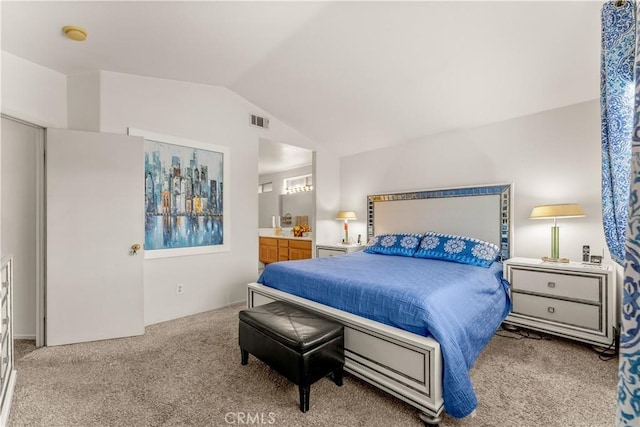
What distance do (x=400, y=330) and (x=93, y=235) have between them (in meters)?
2.83

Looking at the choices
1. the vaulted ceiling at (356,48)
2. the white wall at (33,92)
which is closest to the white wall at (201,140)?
the vaulted ceiling at (356,48)

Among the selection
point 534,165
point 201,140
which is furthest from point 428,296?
point 201,140

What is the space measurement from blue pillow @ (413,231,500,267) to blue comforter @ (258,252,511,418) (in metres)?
0.12

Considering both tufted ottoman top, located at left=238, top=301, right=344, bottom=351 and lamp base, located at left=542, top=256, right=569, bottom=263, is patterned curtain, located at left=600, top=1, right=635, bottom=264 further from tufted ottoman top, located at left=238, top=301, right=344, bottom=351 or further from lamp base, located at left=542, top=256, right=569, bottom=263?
tufted ottoman top, located at left=238, top=301, right=344, bottom=351

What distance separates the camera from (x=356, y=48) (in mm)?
2732

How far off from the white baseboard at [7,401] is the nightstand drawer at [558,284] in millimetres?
3854

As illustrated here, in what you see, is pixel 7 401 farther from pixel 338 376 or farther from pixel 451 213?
pixel 451 213

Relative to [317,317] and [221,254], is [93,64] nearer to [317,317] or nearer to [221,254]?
[221,254]

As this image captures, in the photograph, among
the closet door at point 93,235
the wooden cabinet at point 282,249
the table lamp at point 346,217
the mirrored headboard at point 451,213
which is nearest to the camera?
the closet door at point 93,235

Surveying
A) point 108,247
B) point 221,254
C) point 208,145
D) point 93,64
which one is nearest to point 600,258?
point 221,254

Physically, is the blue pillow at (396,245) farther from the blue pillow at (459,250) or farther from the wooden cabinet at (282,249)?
the wooden cabinet at (282,249)

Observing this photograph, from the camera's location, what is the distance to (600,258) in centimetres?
265

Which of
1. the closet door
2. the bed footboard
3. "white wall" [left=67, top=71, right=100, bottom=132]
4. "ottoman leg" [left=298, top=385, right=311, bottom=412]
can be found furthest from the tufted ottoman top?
"white wall" [left=67, top=71, right=100, bottom=132]

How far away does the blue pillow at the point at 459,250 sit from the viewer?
2955mm
